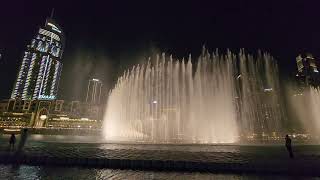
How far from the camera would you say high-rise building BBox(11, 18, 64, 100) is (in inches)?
5576

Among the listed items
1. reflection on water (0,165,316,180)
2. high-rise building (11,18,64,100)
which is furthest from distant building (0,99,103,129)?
reflection on water (0,165,316,180)

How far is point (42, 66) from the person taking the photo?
152625 mm

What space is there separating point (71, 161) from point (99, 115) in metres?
120

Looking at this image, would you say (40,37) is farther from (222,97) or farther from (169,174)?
(169,174)

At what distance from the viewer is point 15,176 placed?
8555 millimetres

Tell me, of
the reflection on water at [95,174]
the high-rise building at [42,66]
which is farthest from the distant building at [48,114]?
the reflection on water at [95,174]

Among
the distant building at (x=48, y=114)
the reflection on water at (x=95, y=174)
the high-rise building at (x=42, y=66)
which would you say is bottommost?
the reflection on water at (x=95, y=174)

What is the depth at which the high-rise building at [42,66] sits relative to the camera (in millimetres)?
141625

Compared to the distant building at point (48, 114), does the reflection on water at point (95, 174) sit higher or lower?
lower

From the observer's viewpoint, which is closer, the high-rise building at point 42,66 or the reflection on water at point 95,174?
the reflection on water at point 95,174

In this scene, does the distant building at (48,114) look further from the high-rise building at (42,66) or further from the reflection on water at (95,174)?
the reflection on water at (95,174)

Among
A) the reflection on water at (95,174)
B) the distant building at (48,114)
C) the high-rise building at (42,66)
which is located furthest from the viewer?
the high-rise building at (42,66)

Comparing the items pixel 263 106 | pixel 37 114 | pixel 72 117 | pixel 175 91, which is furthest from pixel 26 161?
pixel 37 114

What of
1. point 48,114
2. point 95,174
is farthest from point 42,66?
point 95,174
